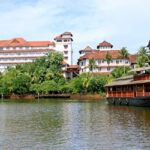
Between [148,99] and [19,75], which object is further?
[19,75]

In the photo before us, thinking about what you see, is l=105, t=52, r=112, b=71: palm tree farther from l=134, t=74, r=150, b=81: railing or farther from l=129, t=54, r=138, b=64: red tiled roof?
l=134, t=74, r=150, b=81: railing

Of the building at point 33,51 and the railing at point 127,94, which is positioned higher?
the building at point 33,51

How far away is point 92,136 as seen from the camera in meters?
26.1

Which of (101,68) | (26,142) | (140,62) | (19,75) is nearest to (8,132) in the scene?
(26,142)

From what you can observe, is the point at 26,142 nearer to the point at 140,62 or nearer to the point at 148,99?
the point at 148,99

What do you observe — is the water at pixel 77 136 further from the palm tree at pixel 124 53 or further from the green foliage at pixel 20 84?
the palm tree at pixel 124 53

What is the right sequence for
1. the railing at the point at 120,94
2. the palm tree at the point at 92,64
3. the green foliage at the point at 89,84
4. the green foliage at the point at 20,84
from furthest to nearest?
1. the palm tree at the point at 92,64
2. the green foliage at the point at 20,84
3. the green foliage at the point at 89,84
4. the railing at the point at 120,94

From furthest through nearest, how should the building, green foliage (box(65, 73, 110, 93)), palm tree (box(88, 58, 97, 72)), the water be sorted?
1. the building
2. palm tree (box(88, 58, 97, 72))
3. green foliage (box(65, 73, 110, 93))
4. the water

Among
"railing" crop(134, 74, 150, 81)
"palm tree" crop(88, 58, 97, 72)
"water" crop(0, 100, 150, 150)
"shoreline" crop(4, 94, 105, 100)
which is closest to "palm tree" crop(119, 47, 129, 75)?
"palm tree" crop(88, 58, 97, 72)

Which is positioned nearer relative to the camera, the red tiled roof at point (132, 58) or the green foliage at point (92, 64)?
the green foliage at point (92, 64)

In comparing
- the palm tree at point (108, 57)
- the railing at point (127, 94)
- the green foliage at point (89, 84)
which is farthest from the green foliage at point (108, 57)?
the railing at point (127, 94)

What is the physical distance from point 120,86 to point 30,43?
9365cm

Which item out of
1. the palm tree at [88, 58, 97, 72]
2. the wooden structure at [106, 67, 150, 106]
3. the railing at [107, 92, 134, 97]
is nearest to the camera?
the wooden structure at [106, 67, 150, 106]

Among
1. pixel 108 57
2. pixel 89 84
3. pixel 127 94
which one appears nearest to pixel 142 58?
pixel 89 84
